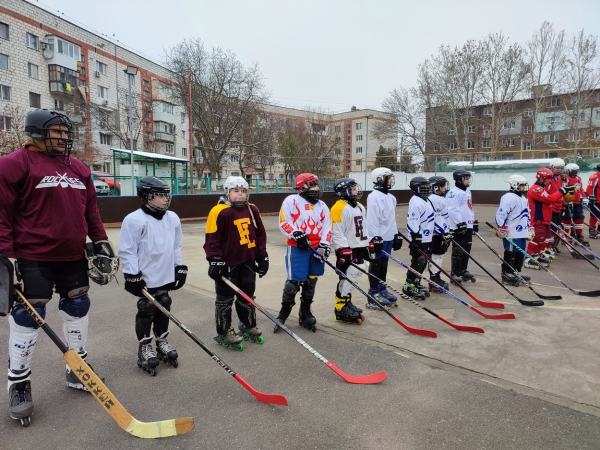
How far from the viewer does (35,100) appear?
35406mm

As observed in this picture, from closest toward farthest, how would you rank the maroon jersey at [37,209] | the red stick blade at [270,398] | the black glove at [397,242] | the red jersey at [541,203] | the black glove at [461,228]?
the maroon jersey at [37,209] → the red stick blade at [270,398] → the black glove at [397,242] → the black glove at [461,228] → the red jersey at [541,203]

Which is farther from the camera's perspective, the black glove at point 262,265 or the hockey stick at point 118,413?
the black glove at point 262,265

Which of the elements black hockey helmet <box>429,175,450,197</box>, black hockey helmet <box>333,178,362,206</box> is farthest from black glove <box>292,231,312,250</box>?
black hockey helmet <box>429,175,450,197</box>

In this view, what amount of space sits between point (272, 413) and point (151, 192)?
7.41 ft

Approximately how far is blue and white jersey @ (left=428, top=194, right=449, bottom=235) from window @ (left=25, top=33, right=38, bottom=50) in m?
41.8

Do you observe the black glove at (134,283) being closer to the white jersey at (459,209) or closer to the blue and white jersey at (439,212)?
the blue and white jersey at (439,212)

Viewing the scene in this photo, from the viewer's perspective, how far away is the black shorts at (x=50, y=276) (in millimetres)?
2850

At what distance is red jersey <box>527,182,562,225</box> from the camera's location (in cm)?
823

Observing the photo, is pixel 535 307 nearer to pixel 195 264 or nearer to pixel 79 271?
pixel 79 271

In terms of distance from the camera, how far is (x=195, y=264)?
8.62 meters

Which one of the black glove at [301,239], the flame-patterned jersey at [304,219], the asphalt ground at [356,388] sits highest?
the flame-patterned jersey at [304,219]

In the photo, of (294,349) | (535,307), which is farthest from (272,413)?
(535,307)

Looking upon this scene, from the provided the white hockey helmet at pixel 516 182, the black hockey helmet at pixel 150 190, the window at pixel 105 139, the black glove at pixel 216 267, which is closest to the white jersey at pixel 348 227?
the black glove at pixel 216 267

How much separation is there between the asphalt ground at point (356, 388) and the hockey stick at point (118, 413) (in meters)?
0.06
